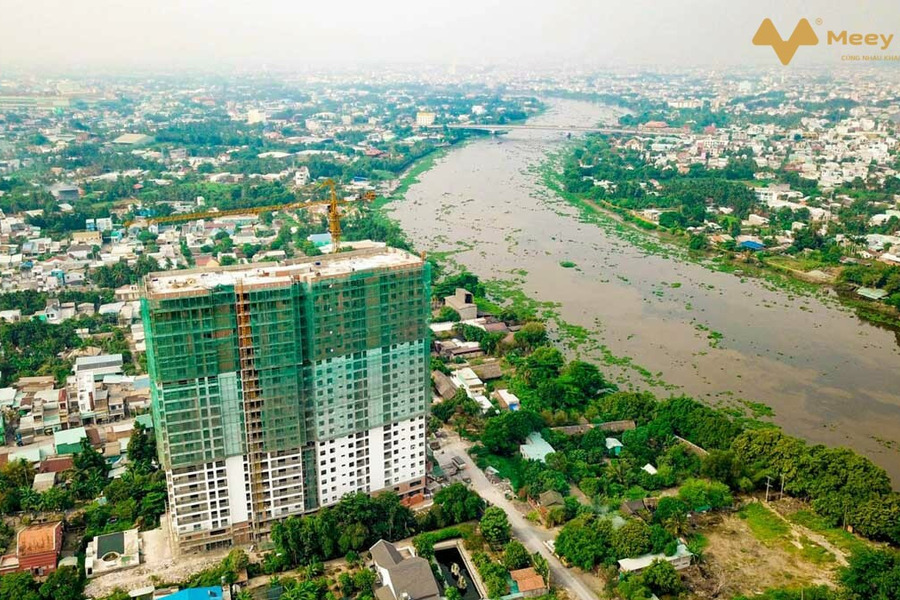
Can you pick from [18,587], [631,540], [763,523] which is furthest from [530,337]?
[18,587]

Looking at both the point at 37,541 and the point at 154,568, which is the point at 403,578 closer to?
the point at 154,568

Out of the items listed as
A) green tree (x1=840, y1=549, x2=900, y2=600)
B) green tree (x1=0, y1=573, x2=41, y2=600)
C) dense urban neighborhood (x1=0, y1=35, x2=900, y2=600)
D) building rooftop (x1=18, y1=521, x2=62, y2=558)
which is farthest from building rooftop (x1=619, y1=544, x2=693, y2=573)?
building rooftop (x1=18, y1=521, x2=62, y2=558)

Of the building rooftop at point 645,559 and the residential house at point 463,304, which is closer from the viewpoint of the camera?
the building rooftop at point 645,559

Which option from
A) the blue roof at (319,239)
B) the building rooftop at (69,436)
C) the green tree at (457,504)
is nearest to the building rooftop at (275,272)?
the green tree at (457,504)

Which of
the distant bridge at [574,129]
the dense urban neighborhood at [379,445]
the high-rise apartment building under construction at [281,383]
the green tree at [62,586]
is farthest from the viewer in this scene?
the distant bridge at [574,129]

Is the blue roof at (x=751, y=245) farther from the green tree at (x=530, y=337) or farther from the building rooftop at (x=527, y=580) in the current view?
the building rooftop at (x=527, y=580)

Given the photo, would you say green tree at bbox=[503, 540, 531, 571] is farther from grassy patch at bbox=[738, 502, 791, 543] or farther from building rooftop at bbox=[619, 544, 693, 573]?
grassy patch at bbox=[738, 502, 791, 543]
